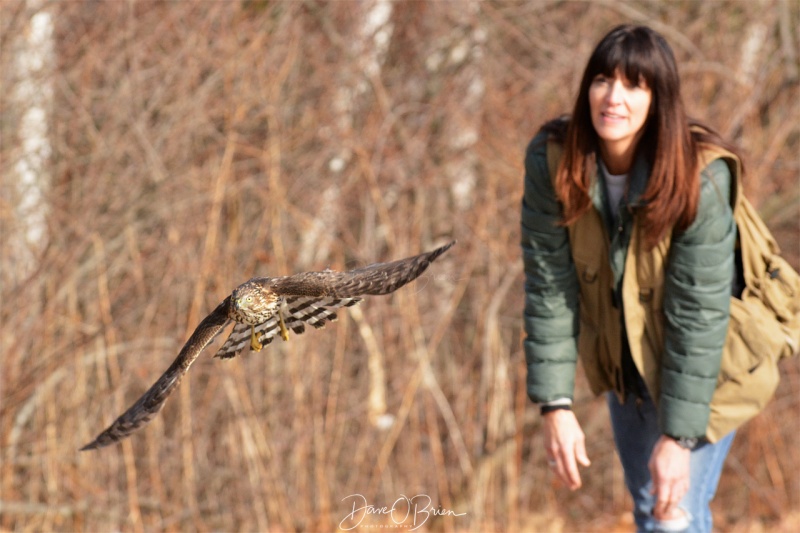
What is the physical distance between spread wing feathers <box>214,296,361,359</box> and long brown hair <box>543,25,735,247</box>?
32.5 inches

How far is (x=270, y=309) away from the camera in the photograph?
2.68m

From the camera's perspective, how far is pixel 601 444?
19.5 ft

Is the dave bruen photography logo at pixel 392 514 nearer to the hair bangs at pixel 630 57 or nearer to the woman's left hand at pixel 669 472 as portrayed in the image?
the woman's left hand at pixel 669 472

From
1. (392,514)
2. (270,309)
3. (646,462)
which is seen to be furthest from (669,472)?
(392,514)

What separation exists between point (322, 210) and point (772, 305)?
3110 mm

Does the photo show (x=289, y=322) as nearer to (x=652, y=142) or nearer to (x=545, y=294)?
(x=545, y=294)

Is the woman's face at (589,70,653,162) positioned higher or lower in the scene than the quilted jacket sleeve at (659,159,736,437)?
higher

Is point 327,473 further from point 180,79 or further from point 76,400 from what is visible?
point 180,79

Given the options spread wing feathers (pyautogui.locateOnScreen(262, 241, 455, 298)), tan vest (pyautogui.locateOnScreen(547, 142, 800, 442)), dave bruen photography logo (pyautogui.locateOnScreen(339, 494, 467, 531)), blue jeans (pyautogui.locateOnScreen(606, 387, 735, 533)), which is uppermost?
spread wing feathers (pyautogui.locateOnScreen(262, 241, 455, 298))

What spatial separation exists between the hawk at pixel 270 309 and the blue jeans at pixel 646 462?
88cm

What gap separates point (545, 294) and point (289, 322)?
864 mm

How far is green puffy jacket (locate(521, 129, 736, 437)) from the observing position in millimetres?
2516

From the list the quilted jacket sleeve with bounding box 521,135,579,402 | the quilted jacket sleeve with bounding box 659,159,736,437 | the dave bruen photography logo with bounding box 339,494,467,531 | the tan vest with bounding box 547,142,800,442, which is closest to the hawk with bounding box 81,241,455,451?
the quilted jacket sleeve with bounding box 521,135,579,402

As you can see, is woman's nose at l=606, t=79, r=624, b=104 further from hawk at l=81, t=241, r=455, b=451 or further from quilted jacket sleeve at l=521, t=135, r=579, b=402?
hawk at l=81, t=241, r=455, b=451
